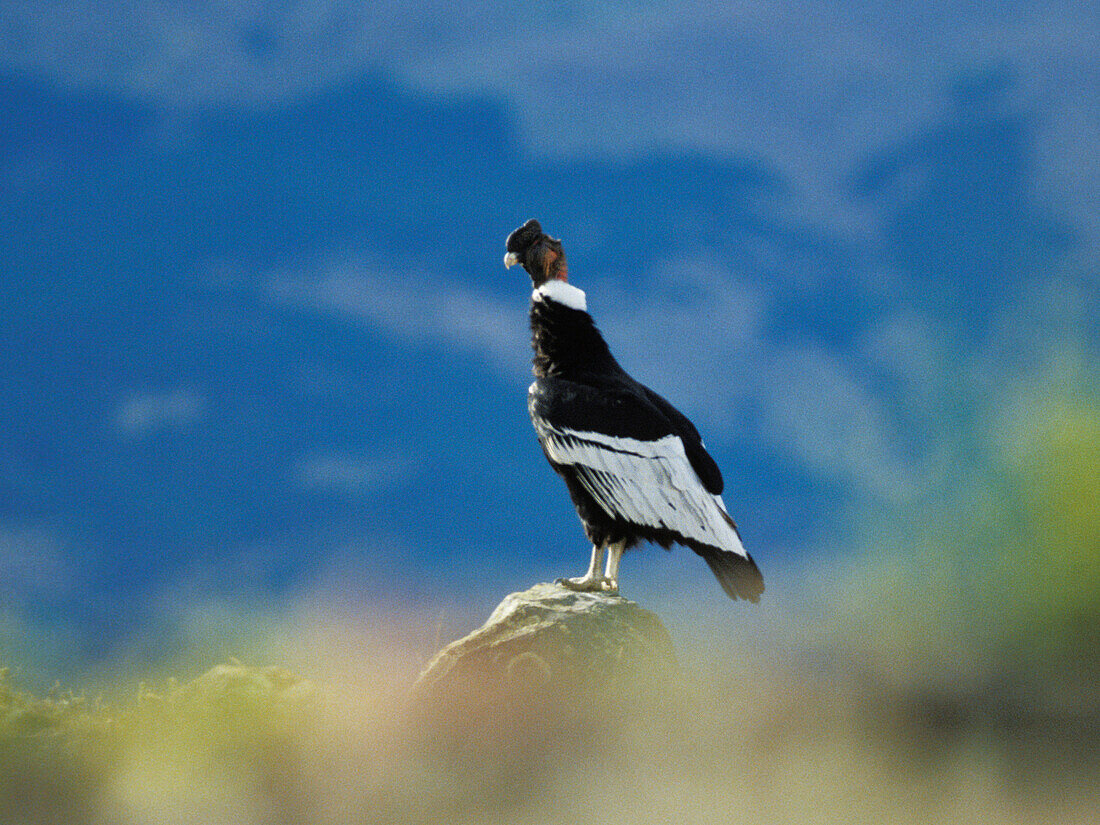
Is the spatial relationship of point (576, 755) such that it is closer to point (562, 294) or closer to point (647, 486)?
point (647, 486)

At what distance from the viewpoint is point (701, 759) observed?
6.38 metres

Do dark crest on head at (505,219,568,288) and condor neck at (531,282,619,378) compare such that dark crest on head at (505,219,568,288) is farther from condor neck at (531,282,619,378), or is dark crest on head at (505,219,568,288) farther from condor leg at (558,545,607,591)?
condor leg at (558,545,607,591)

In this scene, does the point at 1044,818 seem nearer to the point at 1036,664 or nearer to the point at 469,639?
the point at 1036,664

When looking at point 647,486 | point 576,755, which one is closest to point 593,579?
point 647,486

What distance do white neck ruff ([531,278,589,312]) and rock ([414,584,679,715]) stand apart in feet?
8.62

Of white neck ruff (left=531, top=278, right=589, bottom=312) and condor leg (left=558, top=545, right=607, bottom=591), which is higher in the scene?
white neck ruff (left=531, top=278, right=589, bottom=312)

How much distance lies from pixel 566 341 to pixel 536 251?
869 millimetres

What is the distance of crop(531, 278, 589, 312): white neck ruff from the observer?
9.18 metres

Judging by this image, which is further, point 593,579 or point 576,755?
point 593,579

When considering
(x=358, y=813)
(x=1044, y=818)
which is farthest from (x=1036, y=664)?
(x=358, y=813)

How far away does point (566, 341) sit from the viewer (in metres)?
9.15

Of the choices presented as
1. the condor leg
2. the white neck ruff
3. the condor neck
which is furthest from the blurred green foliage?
the white neck ruff

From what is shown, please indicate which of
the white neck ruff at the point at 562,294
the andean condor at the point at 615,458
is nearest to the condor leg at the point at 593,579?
the andean condor at the point at 615,458

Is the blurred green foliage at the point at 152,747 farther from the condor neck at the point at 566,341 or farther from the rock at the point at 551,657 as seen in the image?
the condor neck at the point at 566,341
